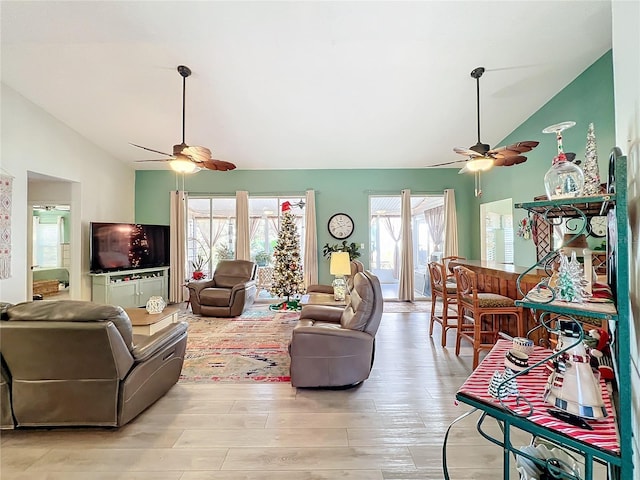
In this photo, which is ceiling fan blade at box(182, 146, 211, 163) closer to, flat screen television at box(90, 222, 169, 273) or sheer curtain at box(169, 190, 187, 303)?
flat screen television at box(90, 222, 169, 273)

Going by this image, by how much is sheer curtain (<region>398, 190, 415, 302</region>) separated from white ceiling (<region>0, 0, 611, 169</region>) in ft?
5.36

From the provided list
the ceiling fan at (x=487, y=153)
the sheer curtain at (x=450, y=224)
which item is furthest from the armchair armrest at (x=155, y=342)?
the sheer curtain at (x=450, y=224)

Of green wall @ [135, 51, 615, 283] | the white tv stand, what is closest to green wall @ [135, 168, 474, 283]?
green wall @ [135, 51, 615, 283]

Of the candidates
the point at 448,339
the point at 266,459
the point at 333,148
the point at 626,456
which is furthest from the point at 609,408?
the point at 333,148

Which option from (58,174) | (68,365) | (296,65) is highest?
(296,65)

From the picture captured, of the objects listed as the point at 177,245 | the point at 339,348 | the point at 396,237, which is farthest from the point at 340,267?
the point at 396,237

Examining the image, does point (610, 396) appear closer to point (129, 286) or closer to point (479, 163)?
point (479, 163)

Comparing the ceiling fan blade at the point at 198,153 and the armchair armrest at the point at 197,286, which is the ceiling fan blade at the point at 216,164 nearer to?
the ceiling fan blade at the point at 198,153

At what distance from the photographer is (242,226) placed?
6.82 meters

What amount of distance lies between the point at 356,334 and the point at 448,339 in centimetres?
215

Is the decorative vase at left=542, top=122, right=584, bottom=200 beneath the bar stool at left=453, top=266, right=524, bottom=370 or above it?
above

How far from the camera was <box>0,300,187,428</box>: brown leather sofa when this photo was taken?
6.28 ft

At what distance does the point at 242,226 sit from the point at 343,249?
95.6 inches

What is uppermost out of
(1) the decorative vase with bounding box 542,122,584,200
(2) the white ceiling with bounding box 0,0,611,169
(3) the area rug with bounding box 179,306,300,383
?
(2) the white ceiling with bounding box 0,0,611,169
